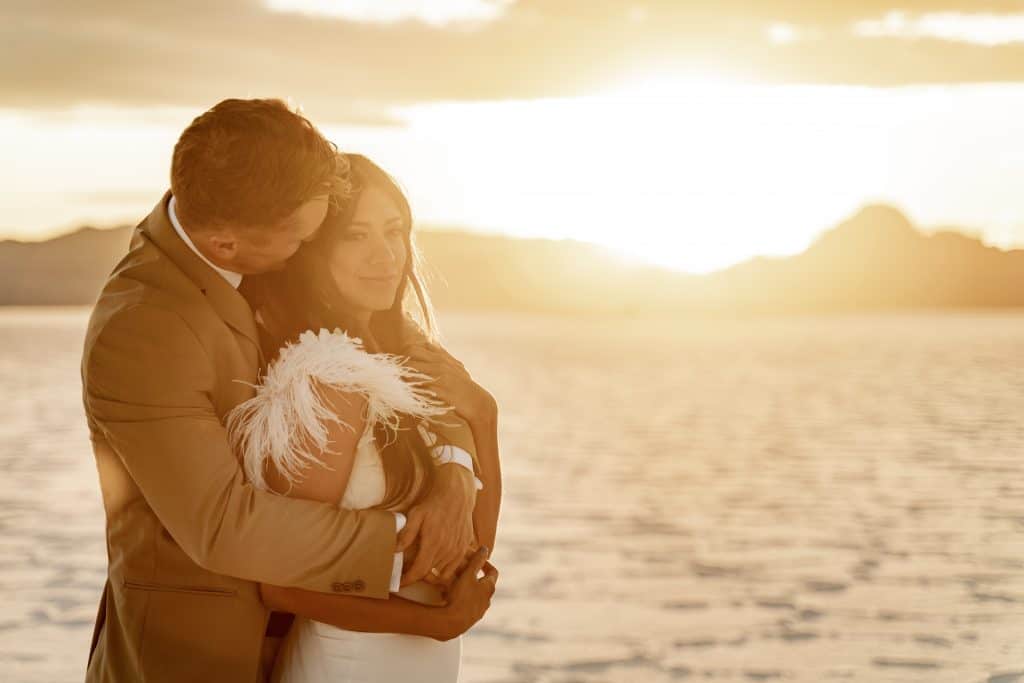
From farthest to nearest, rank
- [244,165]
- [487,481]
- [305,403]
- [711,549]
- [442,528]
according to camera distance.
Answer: [711,549] < [487,481] < [442,528] < [305,403] < [244,165]

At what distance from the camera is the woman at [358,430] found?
2.47 metres

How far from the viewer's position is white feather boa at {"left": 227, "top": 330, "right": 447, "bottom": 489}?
244 cm

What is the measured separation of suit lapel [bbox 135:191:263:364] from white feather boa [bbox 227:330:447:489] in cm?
12

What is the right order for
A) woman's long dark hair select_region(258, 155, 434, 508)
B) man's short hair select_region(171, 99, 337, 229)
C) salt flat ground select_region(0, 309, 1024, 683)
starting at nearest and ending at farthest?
man's short hair select_region(171, 99, 337, 229)
woman's long dark hair select_region(258, 155, 434, 508)
salt flat ground select_region(0, 309, 1024, 683)

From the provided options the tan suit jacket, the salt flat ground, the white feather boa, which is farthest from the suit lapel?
the salt flat ground

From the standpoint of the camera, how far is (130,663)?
2510mm

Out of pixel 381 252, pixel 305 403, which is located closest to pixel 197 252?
pixel 305 403

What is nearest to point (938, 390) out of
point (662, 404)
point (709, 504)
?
point (662, 404)

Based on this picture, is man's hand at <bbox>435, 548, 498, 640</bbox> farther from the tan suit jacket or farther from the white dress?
the tan suit jacket

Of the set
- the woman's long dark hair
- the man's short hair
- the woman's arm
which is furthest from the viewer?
the woman's arm

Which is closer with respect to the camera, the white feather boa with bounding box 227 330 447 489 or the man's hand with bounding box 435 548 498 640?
the white feather boa with bounding box 227 330 447 489

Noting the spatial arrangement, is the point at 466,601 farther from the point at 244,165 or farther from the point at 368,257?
the point at 244,165

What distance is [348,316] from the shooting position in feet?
9.61

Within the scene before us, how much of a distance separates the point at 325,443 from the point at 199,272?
15.5 inches
